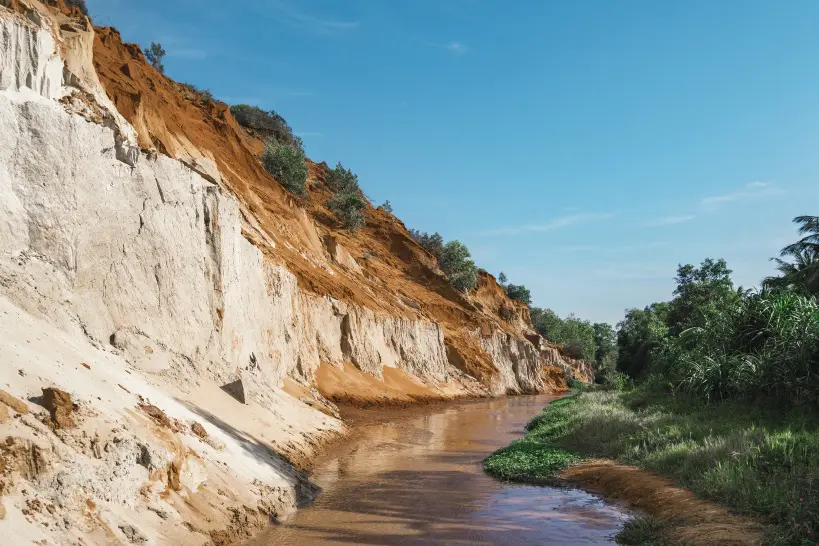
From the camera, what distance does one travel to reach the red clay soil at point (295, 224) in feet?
97.5

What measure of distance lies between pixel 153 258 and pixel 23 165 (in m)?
3.33

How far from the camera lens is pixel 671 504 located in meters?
9.02

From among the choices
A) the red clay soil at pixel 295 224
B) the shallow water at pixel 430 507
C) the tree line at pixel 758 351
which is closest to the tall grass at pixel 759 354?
the tree line at pixel 758 351

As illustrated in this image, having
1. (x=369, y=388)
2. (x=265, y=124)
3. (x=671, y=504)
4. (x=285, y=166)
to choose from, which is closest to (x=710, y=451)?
(x=671, y=504)

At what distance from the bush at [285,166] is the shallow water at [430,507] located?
35.7 m

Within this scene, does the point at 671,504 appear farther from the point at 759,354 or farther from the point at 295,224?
the point at 295,224

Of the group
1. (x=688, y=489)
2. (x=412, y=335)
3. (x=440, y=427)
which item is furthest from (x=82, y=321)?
(x=412, y=335)

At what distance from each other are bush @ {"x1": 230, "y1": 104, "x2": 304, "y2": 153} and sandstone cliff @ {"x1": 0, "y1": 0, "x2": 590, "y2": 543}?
3259 centimetres

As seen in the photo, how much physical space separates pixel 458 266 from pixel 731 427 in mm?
49970

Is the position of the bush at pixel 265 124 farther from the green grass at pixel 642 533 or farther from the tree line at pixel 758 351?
the green grass at pixel 642 533

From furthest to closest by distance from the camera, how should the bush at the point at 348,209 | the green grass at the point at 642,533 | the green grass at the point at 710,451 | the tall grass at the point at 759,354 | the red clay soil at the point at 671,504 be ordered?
the bush at the point at 348,209, the tall grass at the point at 759,354, the green grass at the point at 642,533, the green grass at the point at 710,451, the red clay soil at the point at 671,504

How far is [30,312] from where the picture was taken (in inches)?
392

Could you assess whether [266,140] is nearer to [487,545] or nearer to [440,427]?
[440,427]

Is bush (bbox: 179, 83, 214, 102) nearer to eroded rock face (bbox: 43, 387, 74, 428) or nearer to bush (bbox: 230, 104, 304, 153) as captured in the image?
bush (bbox: 230, 104, 304, 153)
